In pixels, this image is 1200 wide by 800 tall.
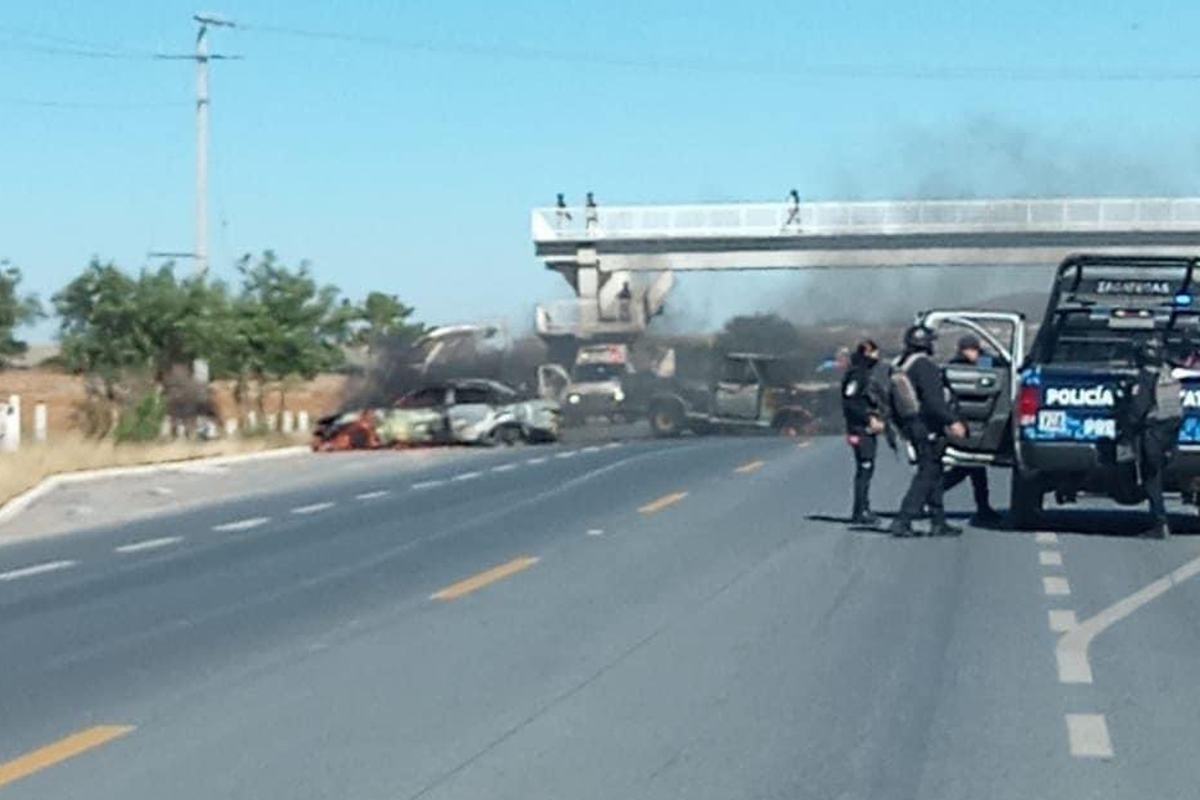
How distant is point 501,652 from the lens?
554 inches

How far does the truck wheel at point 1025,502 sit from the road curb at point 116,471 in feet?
38.9

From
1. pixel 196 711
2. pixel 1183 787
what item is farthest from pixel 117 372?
pixel 1183 787

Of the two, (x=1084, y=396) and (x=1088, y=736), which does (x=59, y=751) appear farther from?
(x=1084, y=396)

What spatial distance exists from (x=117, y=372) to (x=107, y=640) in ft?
119

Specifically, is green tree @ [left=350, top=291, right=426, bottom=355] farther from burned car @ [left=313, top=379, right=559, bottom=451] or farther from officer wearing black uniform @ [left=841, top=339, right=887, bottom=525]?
officer wearing black uniform @ [left=841, top=339, right=887, bottom=525]

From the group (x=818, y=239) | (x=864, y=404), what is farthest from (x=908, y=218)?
(x=864, y=404)

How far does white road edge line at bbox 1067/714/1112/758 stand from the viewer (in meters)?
A: 10.6

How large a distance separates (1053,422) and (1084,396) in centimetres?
38

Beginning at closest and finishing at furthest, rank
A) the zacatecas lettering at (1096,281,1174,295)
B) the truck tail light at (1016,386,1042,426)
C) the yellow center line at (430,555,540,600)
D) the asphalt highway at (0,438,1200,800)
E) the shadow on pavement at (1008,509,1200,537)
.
A: the asphalt highway at (0,438,1200,800), the yellow center line at (430,555,540,600), the truck tail light at (1016,386,1042,426), the shadow on pavement at (1008,509,1200,537), the zacatecas lettering at (1096,281,1174,295)

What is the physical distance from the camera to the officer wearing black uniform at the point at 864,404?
22.0m

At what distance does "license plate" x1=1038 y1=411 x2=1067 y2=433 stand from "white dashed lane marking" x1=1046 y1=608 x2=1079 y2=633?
5937mm

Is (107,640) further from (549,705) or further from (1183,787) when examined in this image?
(1183,787)

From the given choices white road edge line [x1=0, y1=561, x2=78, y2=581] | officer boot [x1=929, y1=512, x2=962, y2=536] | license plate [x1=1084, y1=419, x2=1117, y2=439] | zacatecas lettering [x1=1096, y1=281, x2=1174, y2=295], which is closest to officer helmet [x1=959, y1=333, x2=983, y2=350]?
zacatecas lettering [x1=1096, y1=281, x2=1174, y2=295]

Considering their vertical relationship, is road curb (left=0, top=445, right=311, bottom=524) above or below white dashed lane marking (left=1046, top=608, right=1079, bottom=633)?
below
